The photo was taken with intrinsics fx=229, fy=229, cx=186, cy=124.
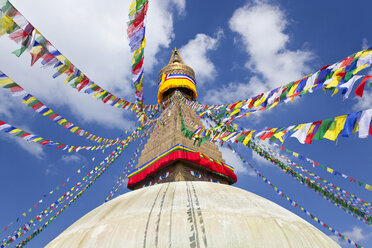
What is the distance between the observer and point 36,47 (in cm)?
430

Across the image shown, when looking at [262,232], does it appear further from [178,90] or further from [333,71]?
[178,90]

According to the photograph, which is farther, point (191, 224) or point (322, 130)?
point (191, 224)

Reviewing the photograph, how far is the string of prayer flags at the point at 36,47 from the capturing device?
363 centimetres

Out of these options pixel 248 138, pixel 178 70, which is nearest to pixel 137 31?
pixel 248 138

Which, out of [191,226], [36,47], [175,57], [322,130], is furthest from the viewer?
[175,57]

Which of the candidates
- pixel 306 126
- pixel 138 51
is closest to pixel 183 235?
pixel 306 126

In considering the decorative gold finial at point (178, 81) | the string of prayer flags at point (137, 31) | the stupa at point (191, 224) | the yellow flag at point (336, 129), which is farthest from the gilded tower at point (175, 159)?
the yellow flag at point (336, 129)

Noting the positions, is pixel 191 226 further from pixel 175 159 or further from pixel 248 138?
pixel 175 159

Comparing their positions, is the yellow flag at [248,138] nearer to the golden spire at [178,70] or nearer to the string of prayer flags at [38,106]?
the string of prayer flags at [38,106]

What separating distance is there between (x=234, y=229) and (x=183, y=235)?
74 cm

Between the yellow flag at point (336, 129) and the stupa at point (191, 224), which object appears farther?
the stupa at point (191, 224)

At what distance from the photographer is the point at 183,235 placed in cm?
312

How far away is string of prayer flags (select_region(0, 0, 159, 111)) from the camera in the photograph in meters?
3.63

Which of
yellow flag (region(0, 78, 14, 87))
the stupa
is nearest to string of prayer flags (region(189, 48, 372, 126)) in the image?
the stupa
